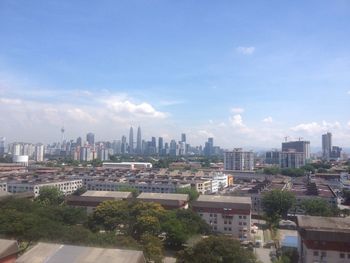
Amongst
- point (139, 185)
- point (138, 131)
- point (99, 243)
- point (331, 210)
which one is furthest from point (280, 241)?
point (138, 131)

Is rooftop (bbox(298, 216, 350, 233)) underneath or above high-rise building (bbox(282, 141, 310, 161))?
underneath

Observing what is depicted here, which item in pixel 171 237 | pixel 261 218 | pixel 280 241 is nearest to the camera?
pixel 171 237

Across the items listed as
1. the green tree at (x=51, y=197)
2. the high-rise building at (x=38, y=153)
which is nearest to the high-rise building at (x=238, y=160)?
the green tree at (x=51, y=197)

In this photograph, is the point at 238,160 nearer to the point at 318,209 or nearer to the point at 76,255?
the point at 318,209

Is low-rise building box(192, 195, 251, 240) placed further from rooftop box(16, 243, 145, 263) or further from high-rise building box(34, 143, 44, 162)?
high-rise building box(34, 143, 44, 162)

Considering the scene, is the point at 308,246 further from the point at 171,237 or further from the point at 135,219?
the point at 135,219

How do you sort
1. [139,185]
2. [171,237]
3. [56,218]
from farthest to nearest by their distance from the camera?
[139,185] < [56,218] < [171,237]

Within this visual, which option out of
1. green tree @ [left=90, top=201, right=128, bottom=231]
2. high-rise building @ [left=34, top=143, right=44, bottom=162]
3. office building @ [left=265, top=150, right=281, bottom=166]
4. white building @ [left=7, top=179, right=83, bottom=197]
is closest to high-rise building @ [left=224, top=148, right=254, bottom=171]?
office building @ [left=265, top=150, right=281, bottom=166]
